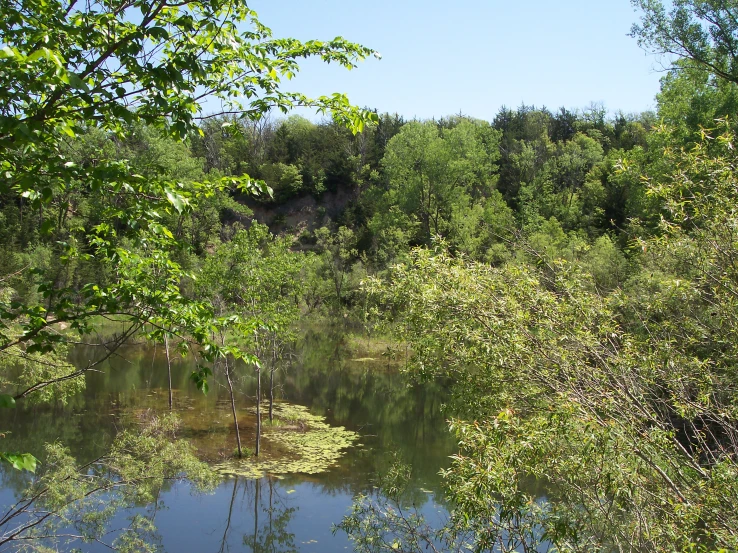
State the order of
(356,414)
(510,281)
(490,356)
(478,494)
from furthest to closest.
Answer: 1. (356,414)
2. (510,281)
3. (490,356)
4. (478,494)

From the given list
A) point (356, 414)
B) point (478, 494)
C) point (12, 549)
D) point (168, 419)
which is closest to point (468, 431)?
point (478, 494)

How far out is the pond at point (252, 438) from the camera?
36.1 feet

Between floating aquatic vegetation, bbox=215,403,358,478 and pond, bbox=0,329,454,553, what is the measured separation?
0.28 metres

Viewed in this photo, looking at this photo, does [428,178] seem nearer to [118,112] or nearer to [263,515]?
[263,515]

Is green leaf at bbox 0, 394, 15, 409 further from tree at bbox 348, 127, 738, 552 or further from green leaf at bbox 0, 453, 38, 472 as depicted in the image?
tree at bbox 348, 127, 738, 552

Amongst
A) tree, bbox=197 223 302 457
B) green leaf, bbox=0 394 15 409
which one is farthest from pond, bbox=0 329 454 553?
green leaf, bbox=0 394 15 409

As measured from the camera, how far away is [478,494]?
Result: 14.0 ft

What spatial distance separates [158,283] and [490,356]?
334 centimetres

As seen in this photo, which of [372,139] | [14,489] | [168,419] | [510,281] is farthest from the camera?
[372,139]

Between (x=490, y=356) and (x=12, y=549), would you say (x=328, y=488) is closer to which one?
(x=12, y=549)

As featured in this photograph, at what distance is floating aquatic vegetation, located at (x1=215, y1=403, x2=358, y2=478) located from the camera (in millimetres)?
13609

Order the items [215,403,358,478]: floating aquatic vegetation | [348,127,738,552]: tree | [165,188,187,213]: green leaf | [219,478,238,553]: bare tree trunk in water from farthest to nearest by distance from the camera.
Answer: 1. [215,403,358,478]: floating aquatic vegetation
2. [219,478,238,553]: bare tree trunk in water
3. [348,127,738,552]: tree
4. [165,188,187,213]: green leaf

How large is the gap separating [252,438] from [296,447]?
4.36 ft

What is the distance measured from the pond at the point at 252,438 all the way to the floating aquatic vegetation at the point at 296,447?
0.91 feet
